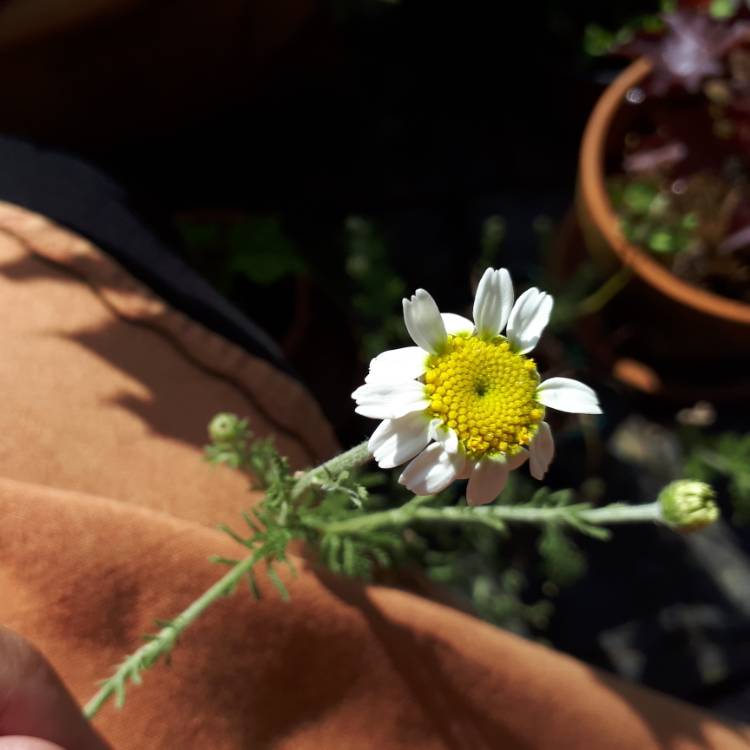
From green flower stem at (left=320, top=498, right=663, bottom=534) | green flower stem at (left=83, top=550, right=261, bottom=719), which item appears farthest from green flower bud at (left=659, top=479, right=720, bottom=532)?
green flower stem at (left=83, top=550, right=261, bottom=719)

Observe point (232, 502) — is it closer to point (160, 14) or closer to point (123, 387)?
point (123, 387)

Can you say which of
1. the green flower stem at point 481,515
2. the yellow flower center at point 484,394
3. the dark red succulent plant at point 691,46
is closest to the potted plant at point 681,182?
the dark red succulent plant at point 691,46

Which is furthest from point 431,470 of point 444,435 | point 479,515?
point 479,515

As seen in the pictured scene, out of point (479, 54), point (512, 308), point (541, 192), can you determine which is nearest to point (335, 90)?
point (479, 54)

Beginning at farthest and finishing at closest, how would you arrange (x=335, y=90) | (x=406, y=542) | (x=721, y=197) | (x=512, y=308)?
1. (x=335, y=90)
2. (x=721, y=197)
3. (x=406, y=542)
4. (x=512, y=308)

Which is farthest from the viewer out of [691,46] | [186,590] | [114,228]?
[691,46]

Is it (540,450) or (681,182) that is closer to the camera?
(540,450)

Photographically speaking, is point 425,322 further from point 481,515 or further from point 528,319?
point 481,515
